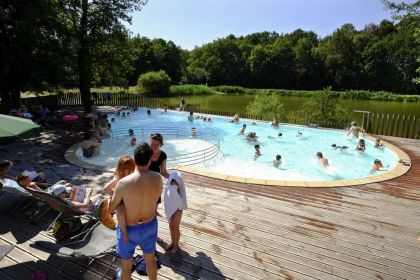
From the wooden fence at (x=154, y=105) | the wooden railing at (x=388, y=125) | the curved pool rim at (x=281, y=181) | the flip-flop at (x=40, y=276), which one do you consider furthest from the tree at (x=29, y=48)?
the wooden railing at (x=388, y=125)

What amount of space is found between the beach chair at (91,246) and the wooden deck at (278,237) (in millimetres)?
370

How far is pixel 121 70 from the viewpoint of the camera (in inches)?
848

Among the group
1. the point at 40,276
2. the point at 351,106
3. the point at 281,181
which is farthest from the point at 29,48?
the point at 351,106

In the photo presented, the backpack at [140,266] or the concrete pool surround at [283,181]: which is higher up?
the concrete pool surround at [283,181]

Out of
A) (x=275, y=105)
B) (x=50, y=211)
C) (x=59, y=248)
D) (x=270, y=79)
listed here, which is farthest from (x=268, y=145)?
(x=270, y=79)

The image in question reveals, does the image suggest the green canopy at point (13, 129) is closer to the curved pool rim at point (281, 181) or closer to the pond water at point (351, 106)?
the curved pool rim at point (281, 181)

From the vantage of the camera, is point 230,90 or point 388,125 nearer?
point 388,125

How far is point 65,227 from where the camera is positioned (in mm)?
4074

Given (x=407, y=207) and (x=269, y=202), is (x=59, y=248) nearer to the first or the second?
(x=269, y=202)

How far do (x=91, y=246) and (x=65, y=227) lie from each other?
0.67 metres

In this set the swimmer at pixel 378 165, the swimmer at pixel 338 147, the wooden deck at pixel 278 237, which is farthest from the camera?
the swimmer at pixel 338 147

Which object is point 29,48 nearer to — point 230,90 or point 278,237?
point 278,237

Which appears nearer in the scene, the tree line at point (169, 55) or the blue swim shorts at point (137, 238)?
the blue swim shorts at point (137, 238)

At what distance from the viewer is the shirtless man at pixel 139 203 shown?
9.75ft
